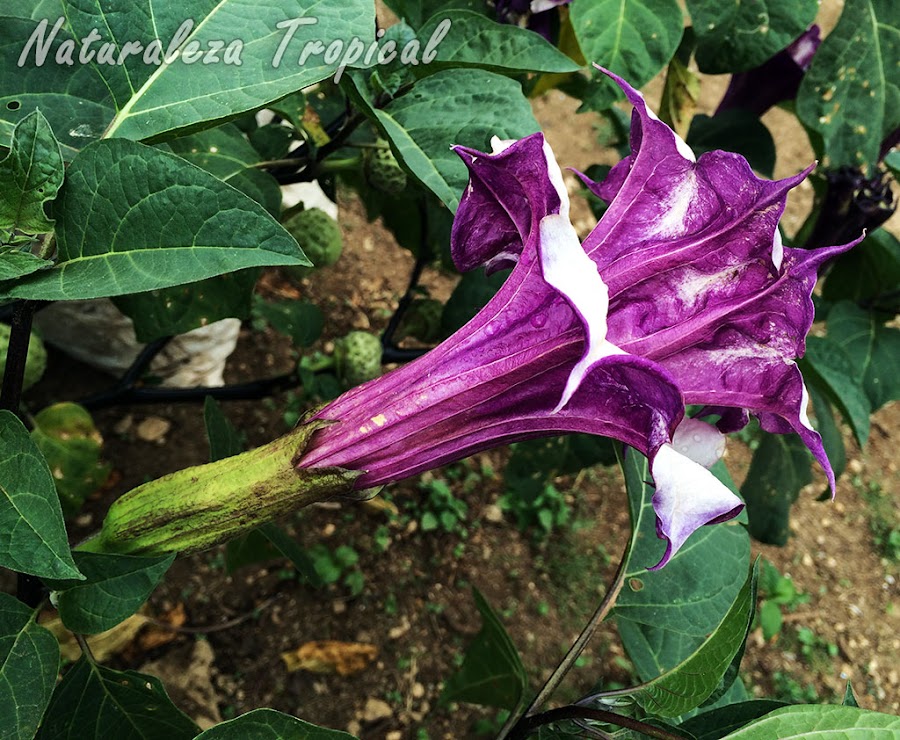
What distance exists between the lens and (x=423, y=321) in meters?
1.50

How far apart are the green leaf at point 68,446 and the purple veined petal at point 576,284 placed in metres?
1.06

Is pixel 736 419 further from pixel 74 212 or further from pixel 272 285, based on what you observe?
pixel 272 285

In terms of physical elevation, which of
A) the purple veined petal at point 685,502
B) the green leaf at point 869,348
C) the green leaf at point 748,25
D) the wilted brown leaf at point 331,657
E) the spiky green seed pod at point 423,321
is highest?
the green leaf at point 748,25

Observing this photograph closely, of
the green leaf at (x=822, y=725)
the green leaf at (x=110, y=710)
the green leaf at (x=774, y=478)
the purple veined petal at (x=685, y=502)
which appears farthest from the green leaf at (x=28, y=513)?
the green leaf at (x=774, y=478)

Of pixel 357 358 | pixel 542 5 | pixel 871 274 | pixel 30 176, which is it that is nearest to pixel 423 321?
pixel 357 358

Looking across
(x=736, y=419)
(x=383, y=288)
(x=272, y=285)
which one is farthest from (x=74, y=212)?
(x=383, y=288)

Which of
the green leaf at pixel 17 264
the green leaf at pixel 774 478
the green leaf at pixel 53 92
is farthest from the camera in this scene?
the green leaf at pixel 774 478

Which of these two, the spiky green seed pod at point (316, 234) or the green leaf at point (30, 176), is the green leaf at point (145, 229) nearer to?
the green leaf at point (30, 176)

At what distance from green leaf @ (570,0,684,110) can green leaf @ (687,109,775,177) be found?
40cm

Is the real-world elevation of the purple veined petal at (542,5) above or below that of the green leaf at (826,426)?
above

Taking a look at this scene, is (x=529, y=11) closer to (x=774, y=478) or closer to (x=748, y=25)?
(x=748, y=25)

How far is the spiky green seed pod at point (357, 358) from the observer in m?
1.31

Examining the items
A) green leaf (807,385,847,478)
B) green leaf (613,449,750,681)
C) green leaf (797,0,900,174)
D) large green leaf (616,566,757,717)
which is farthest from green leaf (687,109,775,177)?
large green leaf (616,566,757,717)

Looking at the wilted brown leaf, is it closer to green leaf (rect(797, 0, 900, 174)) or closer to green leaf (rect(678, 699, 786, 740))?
green leaf (rect(678, 699, 786, 740))
